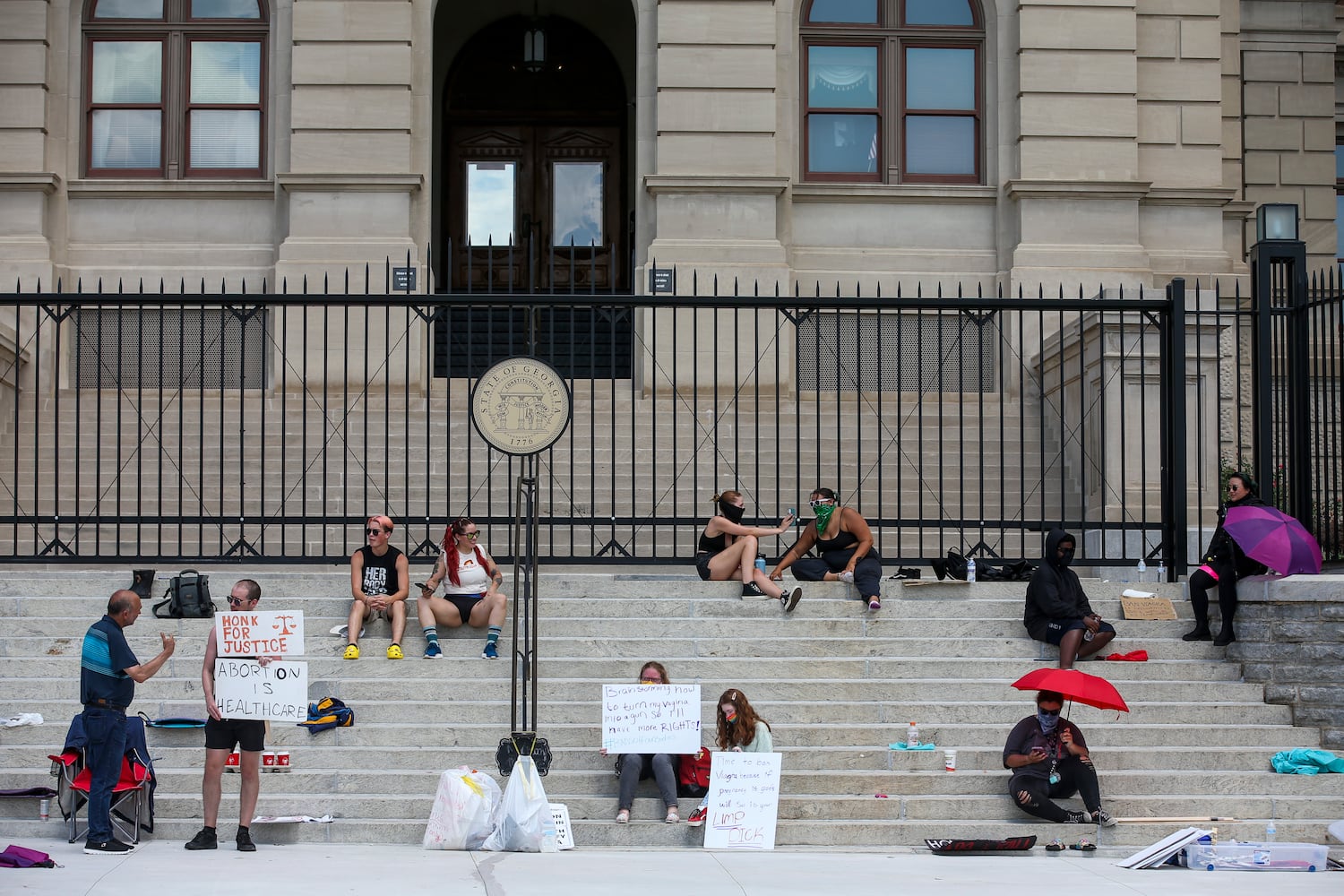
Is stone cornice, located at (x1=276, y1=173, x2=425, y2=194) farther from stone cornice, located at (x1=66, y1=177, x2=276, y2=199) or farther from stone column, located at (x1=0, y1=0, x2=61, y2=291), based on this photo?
stone column, located at (x1=0, y1=0, x2=61, y2=291)

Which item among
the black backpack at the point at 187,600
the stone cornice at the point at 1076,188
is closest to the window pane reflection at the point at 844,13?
the stone cornice at the point at 1076,188

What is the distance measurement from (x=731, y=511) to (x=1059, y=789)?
3924mm

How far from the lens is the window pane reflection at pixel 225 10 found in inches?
889

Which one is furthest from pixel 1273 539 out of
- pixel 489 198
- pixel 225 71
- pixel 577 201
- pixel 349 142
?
pixel 225 71

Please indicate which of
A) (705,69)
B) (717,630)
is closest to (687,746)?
(717,630)

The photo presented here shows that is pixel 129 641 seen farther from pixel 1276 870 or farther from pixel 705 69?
pixel 705 69

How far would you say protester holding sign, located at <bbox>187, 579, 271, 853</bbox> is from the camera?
36.0ft

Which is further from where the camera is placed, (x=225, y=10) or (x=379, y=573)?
(x=225, y=10)

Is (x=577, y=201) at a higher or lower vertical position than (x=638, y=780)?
higher

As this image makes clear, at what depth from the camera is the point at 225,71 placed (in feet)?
74.0

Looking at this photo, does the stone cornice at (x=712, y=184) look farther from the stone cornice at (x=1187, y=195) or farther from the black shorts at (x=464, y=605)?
the black shorts at (x=464, y=605)

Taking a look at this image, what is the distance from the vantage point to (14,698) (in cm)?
1275

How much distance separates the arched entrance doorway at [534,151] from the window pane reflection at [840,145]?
341 centimetres

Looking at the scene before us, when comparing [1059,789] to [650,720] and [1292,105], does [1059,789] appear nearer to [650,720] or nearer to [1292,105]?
[650,720]
